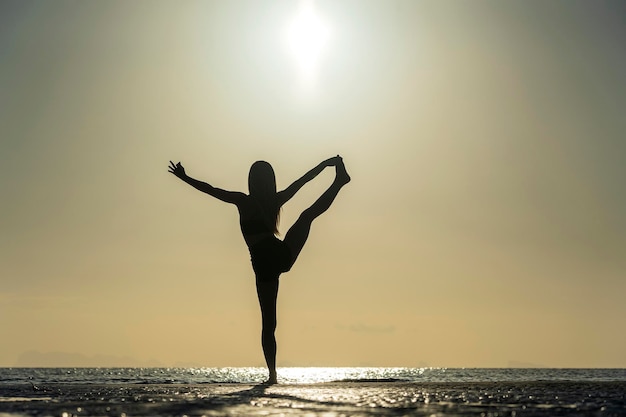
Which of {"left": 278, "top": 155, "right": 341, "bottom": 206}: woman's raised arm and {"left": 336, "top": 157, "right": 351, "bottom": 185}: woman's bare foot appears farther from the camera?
{"left": 336, "top": 157, "right": 351, "bottom": 185}: woman's bare foot

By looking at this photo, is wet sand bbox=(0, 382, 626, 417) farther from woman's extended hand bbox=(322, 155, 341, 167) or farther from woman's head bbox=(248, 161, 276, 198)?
woman's extended hand bbox=(322, 155, 341, 167)

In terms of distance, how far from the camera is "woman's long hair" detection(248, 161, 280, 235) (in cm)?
1533

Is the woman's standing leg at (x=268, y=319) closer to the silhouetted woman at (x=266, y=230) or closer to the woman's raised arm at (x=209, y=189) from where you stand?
the silhouetted woman at (x=266, y=230)

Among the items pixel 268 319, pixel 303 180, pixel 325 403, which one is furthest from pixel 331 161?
pixel 325 403

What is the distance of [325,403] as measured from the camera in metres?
9.16

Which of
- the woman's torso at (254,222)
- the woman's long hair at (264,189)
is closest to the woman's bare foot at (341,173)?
the woman's long hair at (264,189)

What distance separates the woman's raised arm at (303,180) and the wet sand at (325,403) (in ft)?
16.7

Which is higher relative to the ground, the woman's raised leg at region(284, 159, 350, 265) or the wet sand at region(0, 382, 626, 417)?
the woman's raised leg at region(284, 159, 350, 265)

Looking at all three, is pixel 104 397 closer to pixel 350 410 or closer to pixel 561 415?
pixel 350 410

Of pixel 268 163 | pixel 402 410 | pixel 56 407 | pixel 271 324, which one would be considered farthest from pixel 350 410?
pixel 268 163

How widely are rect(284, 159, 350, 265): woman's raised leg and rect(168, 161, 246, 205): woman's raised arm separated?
1.24 metres

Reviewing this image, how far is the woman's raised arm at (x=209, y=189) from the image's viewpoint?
1512 cm

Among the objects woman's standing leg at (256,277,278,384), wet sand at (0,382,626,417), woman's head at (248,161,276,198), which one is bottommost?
wet sand at (0,382,626,417)

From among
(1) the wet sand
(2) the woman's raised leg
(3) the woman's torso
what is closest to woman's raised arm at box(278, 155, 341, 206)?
(2) the woman's raised leg
